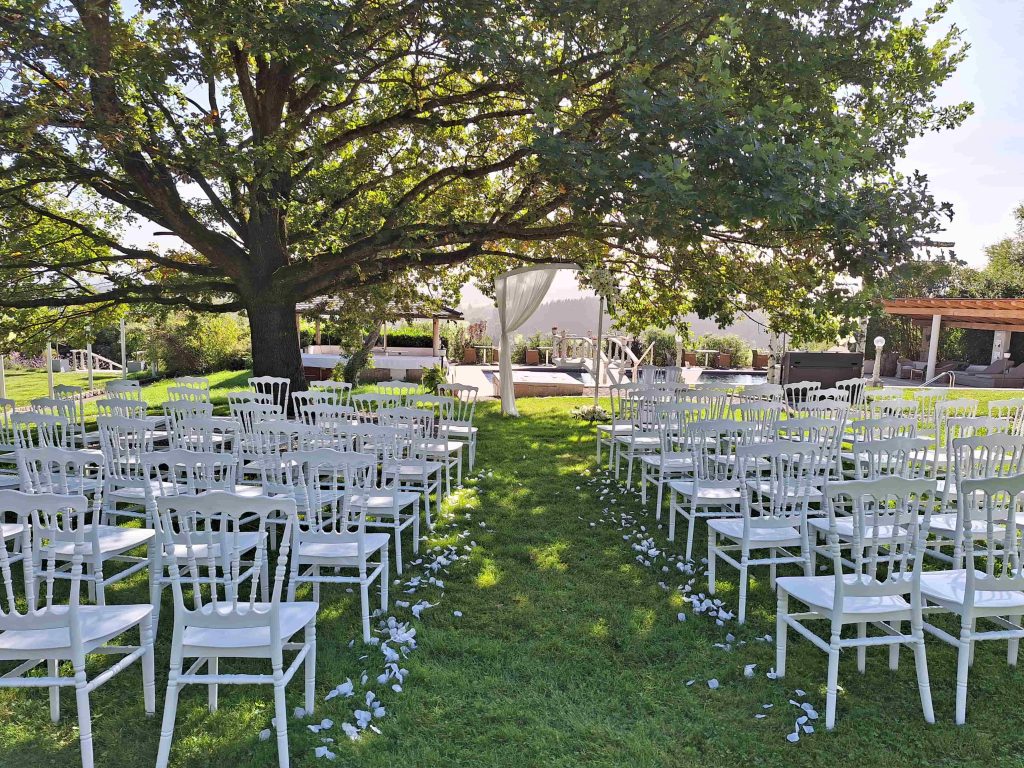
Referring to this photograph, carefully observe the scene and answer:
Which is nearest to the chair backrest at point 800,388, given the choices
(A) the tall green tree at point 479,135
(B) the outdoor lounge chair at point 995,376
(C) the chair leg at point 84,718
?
(A) the tall green tree at point 479,135

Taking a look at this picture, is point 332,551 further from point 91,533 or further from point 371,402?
point 371,402

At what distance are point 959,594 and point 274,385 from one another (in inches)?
278

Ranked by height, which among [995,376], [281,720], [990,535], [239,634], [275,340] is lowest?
[281,720]

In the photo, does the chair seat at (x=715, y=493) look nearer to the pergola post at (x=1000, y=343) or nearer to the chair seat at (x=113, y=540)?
the chair seat at (x=113, y=540)

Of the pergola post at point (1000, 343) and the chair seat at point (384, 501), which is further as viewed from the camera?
the pergola post at point (1000, 343)

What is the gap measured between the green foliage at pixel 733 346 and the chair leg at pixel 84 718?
1968 centimetres

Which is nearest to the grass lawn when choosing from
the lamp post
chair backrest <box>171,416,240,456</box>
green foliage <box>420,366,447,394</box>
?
chair backrest <box>171,416,240,456</box>

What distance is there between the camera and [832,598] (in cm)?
281

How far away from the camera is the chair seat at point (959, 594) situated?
2.73 metres

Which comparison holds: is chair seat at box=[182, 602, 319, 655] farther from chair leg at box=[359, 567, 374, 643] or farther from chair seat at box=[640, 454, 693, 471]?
chair seat at box=[640, 454, 693, 471]

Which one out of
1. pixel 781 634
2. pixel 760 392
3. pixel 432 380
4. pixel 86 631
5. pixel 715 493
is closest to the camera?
pixel 86 631

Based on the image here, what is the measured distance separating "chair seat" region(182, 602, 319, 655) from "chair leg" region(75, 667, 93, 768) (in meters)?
0.34

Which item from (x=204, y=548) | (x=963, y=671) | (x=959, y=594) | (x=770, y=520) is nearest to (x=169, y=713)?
(x=204, y=548)

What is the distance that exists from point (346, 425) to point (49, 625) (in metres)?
2.08
